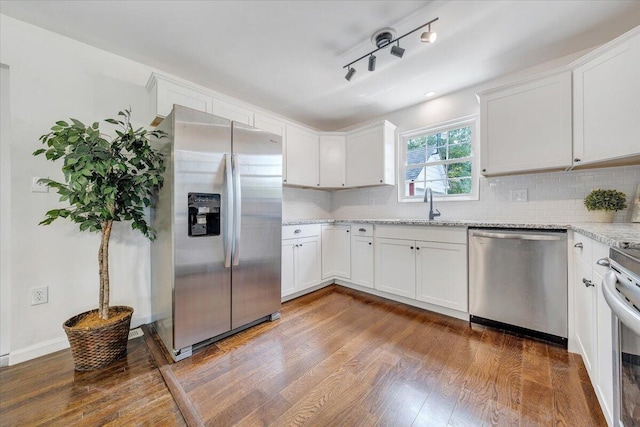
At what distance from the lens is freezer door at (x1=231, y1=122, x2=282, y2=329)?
2.02 meters

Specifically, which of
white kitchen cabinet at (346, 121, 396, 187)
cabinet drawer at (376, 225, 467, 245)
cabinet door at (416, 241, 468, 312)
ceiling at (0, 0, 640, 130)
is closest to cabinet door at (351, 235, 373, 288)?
cabinet drawer at (376, 225, 467, 245)

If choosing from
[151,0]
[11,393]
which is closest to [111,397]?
[11,393]

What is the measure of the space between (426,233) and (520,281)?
0.82 meters

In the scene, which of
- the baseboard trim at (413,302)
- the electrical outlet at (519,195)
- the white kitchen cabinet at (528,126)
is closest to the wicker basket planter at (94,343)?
the baseboard trim at (413,302)

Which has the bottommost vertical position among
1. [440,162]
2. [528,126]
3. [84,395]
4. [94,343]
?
[84,395]

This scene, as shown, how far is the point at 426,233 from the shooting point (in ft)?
8.05

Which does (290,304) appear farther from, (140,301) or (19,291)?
(19,291)

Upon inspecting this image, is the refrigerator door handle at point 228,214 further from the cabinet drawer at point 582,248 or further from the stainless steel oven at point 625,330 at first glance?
the cabinet drawer at point 582,248

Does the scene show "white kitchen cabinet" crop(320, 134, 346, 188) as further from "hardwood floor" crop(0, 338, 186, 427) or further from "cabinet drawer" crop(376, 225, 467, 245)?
"hardwood floor" crop(0, 338, 186, 427)

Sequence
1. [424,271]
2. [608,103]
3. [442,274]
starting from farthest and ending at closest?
[424,271]
[442,274]
[608,103]

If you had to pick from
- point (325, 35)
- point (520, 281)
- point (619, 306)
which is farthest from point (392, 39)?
point (520, 281)

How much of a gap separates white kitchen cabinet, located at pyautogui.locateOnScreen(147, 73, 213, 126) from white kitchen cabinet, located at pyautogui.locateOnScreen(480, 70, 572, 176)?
9.28ft

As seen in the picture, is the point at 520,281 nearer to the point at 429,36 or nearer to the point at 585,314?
the point at 585,314

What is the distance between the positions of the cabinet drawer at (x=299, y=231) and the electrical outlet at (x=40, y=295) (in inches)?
75.2
